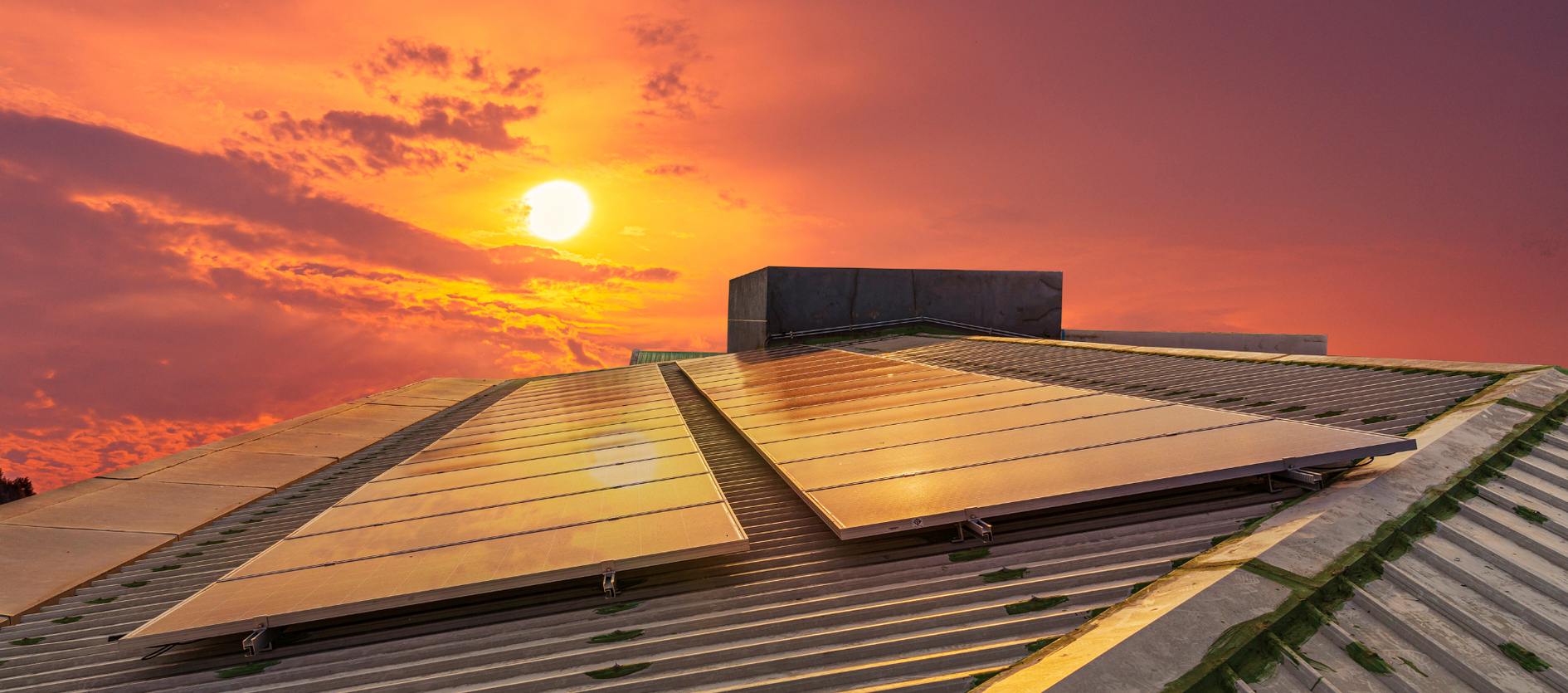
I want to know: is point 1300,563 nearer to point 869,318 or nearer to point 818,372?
point 818,372

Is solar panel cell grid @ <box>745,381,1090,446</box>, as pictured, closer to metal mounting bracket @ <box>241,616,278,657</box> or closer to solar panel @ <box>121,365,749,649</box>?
solar panel @ <box>121,365,749,649</box>

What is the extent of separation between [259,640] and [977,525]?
6926 millimetres

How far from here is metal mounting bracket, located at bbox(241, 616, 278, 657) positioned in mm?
6426

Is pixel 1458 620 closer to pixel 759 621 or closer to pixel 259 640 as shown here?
pixel 759 621

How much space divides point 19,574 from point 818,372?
48.2ft

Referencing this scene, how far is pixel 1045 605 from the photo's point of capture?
19.2 feet

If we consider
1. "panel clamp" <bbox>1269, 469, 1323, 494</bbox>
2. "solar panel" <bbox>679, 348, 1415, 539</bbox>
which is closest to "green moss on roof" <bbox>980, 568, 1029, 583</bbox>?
"solar panel" <bbox>679, 348, 1415, 539</bbox>

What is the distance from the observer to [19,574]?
10648mm

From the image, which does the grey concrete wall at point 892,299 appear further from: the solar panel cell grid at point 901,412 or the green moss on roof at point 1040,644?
the green moss on roof at point 1040,644

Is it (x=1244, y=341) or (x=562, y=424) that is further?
(x=1244, y=341)

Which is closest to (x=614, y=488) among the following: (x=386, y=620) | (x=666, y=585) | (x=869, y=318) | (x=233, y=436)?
(x=666, y=585)

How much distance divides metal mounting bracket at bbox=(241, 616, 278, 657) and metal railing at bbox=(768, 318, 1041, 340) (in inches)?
939

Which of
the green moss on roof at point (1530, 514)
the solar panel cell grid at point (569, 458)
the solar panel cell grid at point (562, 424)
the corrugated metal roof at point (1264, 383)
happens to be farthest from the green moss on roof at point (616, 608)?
the corrugated metal roof at point (1264, 383)

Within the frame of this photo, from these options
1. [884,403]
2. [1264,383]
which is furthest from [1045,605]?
[1264,383]
